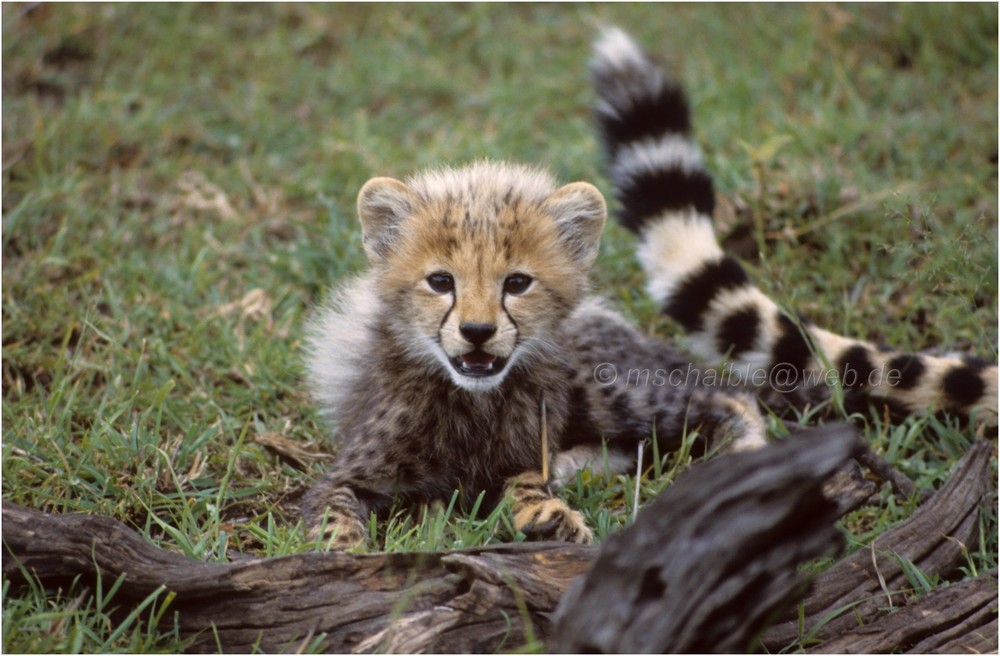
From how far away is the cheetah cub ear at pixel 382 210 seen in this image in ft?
10.6

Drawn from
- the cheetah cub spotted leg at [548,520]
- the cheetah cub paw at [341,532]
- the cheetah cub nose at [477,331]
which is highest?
the cheetah cub nose at [477,331]

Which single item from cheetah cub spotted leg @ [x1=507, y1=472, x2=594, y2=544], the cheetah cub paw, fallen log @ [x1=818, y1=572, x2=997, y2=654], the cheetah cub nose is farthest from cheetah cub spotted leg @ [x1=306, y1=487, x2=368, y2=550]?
fallen log @ [x1=818, y1=572, x2=997, y2=654]

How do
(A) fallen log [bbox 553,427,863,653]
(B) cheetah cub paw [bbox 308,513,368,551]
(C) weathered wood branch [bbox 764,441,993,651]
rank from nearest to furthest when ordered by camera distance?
1. (A) fallen log [bbox 553,427,863,653]
2. (C) weathered wood branch [bbox 764,441,993,651]
3. (B) cheetah cub paw [bbox 308,513,368,551]

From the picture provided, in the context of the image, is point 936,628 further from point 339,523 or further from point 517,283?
point 339,523

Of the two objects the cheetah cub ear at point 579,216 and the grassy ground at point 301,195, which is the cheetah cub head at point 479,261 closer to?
the cheetah cub ear at point 579,216

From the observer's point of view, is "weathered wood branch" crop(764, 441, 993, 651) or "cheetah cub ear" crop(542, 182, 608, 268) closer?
"weathered wood branch" crop(764, 441, 993, 651)

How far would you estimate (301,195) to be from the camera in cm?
519

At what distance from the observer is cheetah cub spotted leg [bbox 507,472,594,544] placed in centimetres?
295

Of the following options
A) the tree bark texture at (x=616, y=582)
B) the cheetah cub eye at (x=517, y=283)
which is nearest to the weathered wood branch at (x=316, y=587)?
the tree bark texture at (x=616, y=582)

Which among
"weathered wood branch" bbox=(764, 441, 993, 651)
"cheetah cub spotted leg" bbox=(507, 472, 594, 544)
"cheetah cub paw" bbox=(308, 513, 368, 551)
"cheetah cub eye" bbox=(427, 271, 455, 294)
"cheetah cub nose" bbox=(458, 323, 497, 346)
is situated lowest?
"cheetah cub paw" bbox=(308, 513, 368, 551)

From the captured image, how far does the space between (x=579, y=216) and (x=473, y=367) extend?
24.2 inches

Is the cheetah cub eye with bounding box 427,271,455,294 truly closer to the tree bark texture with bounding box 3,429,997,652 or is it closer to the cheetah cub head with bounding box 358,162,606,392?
the cheetah cub head with bounding box 358,162,606,392

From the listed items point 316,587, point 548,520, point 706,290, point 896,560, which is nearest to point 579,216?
point 706,290

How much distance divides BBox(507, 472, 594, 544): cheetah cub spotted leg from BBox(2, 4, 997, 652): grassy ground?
111 mm
